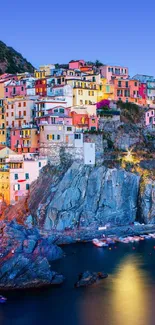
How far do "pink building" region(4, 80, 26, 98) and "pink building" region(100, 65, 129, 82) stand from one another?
10301 mm

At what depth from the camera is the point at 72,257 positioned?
50.1 m

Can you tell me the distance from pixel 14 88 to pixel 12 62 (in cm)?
2806

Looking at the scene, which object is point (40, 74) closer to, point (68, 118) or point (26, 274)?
point (68, 118)

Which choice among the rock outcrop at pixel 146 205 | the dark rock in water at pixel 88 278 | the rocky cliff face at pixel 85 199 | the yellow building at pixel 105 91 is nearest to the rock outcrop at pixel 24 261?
the dark rock in water at pixel 88 278

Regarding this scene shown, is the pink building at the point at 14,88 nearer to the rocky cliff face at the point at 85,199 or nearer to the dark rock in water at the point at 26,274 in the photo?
the rocky cliff face at the point at 85,199

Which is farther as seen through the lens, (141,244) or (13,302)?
(141,244)

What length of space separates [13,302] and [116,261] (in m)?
11.4

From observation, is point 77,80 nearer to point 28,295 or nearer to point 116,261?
point 116,261

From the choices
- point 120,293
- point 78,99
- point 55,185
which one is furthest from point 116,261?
point 78,99

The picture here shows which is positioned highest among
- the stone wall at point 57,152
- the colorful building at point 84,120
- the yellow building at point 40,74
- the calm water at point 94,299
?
the yellow building at point 40,74

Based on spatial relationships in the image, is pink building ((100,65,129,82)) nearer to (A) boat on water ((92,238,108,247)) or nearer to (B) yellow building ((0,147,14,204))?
(B) yellow building ((0,147,14,204))

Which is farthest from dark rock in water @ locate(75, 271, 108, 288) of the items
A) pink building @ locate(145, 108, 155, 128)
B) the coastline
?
pink building @ locate(145, 108, 155, 128)

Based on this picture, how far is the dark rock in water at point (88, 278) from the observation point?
42.9 metres

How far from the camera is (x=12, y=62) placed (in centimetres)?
9588
